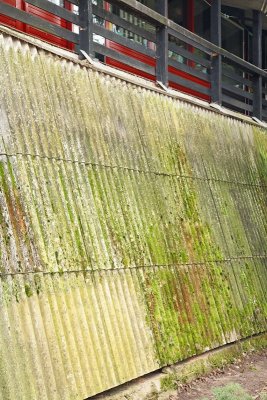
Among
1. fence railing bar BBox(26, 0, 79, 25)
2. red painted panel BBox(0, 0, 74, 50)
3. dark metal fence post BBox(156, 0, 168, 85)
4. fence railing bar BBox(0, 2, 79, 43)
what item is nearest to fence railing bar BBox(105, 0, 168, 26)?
dark metal fence post BBox(156, 0, 168, 85)

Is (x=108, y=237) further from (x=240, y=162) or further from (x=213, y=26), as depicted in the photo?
(x=213, y=26)

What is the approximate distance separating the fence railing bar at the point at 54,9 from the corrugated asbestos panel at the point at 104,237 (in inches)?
27.7

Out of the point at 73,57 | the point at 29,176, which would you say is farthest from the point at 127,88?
the point at 29,176

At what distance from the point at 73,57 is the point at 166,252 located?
241 cm

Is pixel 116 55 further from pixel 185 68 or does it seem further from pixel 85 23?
pixel 185 68

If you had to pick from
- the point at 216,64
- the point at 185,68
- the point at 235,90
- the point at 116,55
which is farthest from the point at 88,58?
the point at 235,90

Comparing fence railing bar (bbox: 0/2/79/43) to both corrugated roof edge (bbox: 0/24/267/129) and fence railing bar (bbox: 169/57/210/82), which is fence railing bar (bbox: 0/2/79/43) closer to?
corrugated roof edge (bbox: 0/24/267/129)

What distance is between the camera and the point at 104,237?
21.7 feet

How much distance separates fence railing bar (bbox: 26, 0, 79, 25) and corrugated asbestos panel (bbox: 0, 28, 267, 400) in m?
0.70

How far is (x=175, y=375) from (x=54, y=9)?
4.17 meters

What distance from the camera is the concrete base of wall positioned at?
6309 mm

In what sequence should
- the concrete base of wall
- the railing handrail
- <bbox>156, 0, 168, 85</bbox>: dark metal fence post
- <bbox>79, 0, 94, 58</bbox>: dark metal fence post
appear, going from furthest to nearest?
1. <bbox>156, 0, 168, 85</bbox>: dark metal fence post
2. the railing handrail
3. <bbox>79, 0, 94, 58</bbox>: dark metal fence post
4. the concrete base of wall

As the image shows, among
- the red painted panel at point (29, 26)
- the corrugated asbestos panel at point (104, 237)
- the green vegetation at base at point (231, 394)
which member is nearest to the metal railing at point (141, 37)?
the red painted panel at point (29, 26)

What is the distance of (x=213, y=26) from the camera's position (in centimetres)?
1155
